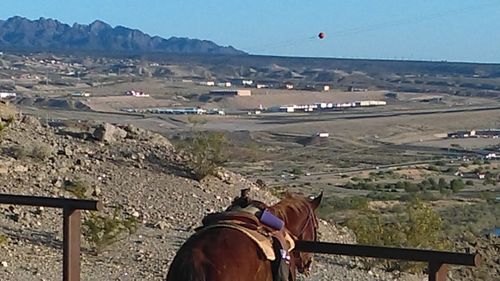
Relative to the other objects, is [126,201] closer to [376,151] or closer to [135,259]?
[135,259]

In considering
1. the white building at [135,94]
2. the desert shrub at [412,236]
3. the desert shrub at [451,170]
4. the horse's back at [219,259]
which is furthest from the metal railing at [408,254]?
the white building at [135,94]

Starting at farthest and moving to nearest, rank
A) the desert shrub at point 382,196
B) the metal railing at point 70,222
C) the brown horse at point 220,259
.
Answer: the desert shrub at point 382,196, the metal railing at point 70,222, the brown horse at point 220,259

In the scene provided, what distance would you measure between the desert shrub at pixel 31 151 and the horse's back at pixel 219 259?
13912mm

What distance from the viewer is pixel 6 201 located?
27.5 ft

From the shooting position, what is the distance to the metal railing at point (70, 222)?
7758 mm

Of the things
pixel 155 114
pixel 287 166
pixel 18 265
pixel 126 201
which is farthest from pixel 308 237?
pixel 155 114

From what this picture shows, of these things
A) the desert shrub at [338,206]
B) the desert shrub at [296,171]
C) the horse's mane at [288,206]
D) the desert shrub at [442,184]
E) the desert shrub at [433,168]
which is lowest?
the desert shrub at [433,168]

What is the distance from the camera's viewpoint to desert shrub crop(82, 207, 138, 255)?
1495 centimetres

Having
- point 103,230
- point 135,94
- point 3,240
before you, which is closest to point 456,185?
point 103,230

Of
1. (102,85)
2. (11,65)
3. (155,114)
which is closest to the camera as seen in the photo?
(155,114)

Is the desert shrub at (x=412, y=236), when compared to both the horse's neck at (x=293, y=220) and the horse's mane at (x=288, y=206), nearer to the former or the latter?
the horse's mane at (x=288, y=206)

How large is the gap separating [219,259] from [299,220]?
1.13 m

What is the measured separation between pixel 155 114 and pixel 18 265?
78.7m

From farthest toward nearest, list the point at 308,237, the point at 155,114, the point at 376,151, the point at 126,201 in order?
1. the point at 155,114
2. the point at 376,151
3. the point at 126,201
4. the point at 308,237
